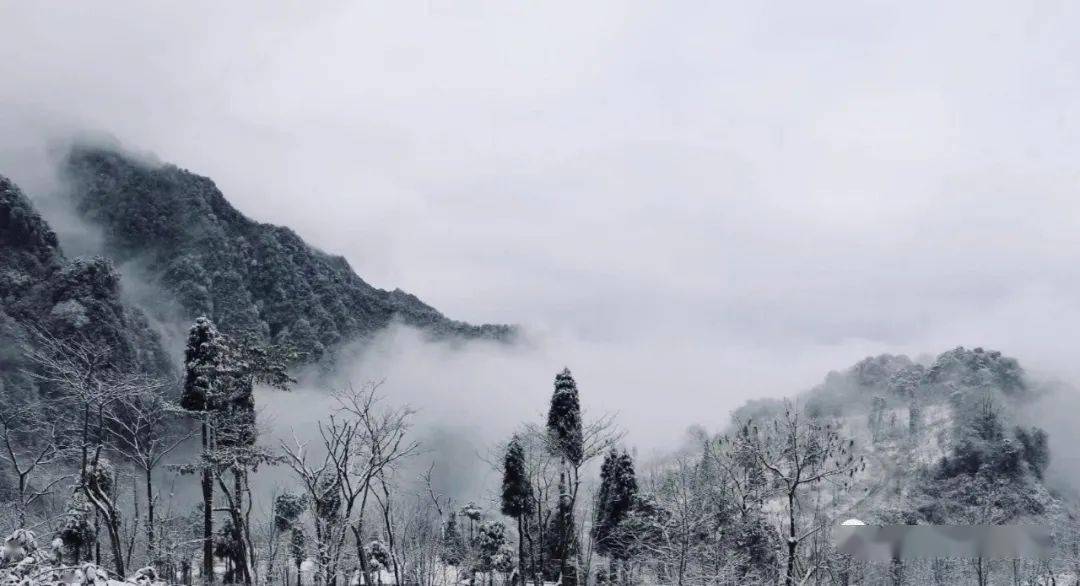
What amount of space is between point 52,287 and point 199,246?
62.6 m

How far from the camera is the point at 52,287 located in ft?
324

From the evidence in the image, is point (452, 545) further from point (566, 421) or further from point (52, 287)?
point (52, 287)

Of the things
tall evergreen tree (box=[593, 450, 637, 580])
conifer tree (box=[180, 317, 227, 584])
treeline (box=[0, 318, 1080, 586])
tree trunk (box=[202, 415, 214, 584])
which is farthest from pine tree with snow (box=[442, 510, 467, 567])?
conifer tree (box=[180, 317, 227, 584])

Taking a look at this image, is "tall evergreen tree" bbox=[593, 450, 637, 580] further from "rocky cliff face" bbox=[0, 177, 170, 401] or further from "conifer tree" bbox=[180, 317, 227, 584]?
"rocky cliff face" bbox=[0, 177, 170, 401]

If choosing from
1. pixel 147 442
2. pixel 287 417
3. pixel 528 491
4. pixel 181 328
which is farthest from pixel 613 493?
pixel 181 328

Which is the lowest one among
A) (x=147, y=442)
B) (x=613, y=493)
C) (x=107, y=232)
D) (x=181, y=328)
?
(x=613, y=493)

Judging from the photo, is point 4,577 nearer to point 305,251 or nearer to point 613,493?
point 613,493

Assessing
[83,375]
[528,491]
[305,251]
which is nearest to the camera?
[83,375]

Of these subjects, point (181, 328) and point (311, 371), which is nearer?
point (181, 328)

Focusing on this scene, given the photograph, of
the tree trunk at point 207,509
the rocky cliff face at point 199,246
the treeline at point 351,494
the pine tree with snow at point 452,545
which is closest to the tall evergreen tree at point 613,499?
the treeline at point 351,494

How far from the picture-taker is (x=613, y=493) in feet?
173

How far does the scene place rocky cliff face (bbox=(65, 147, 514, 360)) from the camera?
499 ft

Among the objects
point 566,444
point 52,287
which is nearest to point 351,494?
point 566,444

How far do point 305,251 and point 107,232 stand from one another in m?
48.6
